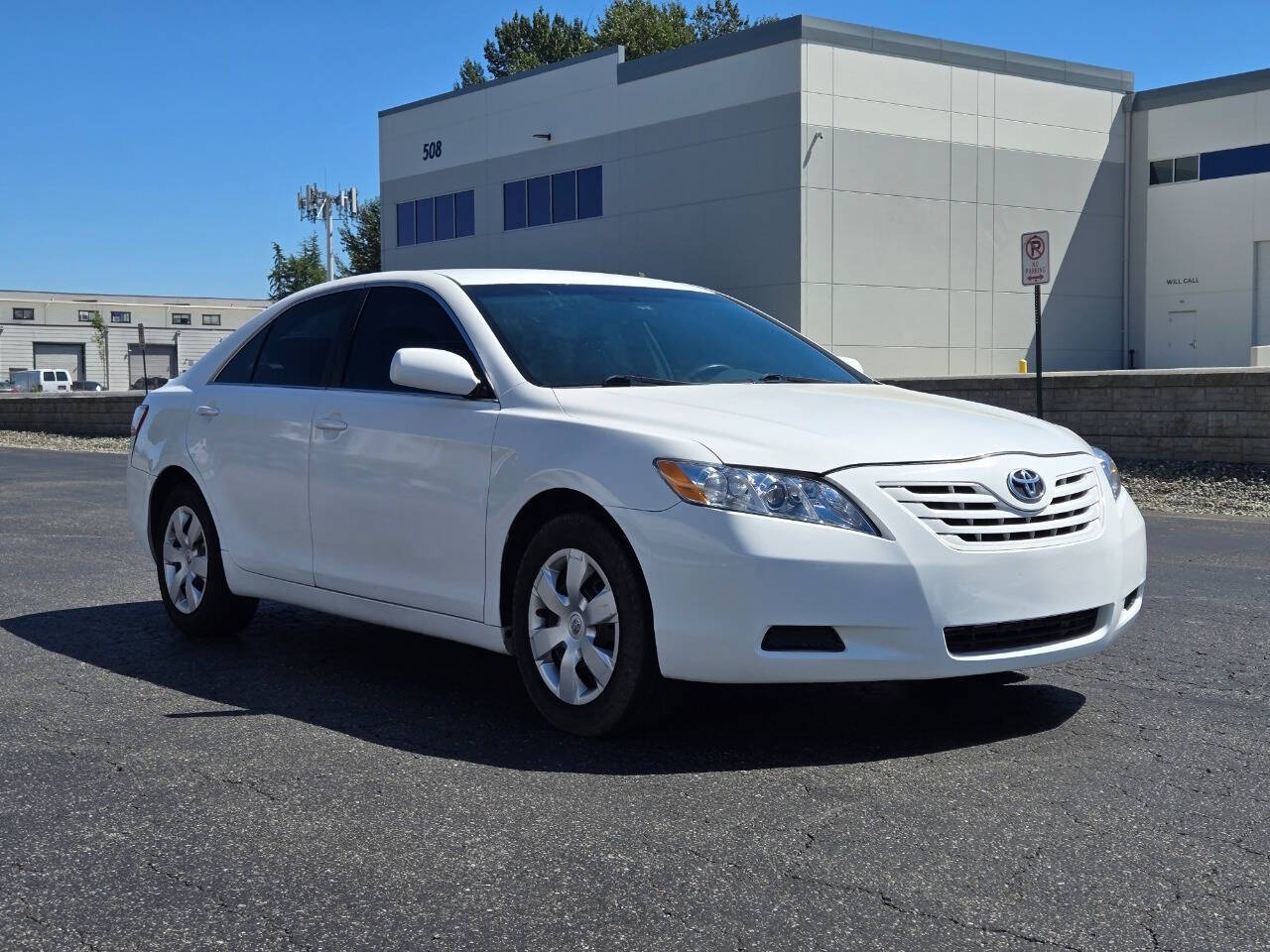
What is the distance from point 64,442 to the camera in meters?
30.6

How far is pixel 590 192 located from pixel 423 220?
8.53 meters

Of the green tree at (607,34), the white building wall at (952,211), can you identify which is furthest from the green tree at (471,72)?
the white building wall at (952,211)

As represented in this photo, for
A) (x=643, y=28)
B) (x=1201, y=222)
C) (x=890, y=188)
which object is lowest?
(x=1201, y=222)

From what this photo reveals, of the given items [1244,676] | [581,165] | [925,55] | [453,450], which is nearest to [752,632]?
[453,450]

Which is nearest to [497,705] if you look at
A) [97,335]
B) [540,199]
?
[540,199]

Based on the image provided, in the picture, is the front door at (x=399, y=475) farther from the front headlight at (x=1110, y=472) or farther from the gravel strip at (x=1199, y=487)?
the gravel strip at (x=1199, y=487)

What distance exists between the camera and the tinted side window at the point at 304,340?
6426 mm

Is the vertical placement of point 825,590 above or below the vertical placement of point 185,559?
above

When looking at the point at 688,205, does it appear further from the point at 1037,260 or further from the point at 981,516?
the point at 981,516

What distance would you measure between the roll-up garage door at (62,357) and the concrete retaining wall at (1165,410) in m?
91.2

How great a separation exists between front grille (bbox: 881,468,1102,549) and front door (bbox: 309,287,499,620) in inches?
61.7

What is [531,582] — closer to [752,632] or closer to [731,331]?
[752,632]

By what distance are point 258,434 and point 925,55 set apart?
112 feet

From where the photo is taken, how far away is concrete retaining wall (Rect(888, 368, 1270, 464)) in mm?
16578
